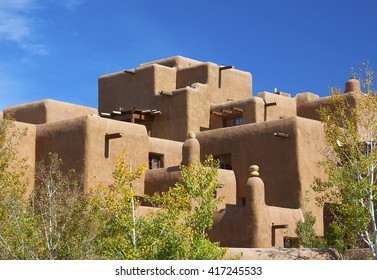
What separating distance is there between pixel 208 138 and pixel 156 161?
2655mm

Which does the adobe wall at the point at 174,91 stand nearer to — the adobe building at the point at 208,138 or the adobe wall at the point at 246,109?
the adobe building at the point at 208,138

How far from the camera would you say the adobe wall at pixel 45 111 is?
36.4 m

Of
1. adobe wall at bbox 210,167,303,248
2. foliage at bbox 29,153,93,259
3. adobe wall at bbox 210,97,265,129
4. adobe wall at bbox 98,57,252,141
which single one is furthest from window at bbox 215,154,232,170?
foliage at bbox 29,153,93,259

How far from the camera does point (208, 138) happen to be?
3444 cm

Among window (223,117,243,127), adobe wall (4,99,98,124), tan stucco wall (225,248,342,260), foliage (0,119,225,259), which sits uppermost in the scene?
adobe wall (4,99,98,124)

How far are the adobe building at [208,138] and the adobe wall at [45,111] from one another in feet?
0.16

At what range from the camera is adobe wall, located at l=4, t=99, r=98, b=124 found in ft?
119

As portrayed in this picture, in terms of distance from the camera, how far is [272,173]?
31969 millimetres

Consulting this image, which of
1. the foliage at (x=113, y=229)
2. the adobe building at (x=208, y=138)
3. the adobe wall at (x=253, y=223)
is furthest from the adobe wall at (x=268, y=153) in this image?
the foliage at (x=113, y=229)

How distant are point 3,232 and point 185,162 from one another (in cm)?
1253

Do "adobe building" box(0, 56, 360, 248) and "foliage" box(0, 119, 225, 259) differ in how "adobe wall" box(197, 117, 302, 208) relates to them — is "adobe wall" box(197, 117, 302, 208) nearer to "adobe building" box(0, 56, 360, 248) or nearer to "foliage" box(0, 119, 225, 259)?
"adobe building" box(0, 56, 360, 248)

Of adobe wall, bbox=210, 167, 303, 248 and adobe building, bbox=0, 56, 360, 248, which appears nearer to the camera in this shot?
adobe wall, bbox=210, 167, 303, 248

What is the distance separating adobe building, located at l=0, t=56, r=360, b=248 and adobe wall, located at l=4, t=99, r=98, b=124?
1.9 inches
